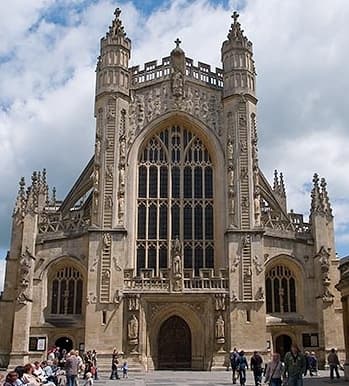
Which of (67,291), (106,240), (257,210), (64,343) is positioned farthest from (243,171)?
(64,343)

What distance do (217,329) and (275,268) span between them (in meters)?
5.87

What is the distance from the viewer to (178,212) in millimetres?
36062

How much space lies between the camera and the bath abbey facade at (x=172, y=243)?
3303cm

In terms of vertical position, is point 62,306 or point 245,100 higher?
point 245,100

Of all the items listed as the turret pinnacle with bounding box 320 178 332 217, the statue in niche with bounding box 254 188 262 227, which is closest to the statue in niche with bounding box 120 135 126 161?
the statue in niche with bounding box 254 188 262 227

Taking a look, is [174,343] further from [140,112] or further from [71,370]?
[71,370]

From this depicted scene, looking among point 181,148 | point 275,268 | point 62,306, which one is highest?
point 181,148

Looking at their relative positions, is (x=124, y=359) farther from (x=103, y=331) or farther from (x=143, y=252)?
(x=143, y=252)

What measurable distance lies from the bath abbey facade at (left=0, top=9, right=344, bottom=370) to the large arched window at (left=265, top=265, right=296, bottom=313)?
6 centimetres

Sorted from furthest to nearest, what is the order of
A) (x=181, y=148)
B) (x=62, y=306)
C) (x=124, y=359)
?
Answer: 1. (x=181, y=148)
2. (x=62, y=306)
3. (x=124, y=359)

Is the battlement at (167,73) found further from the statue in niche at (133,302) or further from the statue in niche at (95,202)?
the statue in niche at (133,302)

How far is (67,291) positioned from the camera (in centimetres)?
3491

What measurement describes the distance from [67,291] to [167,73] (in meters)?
15.7

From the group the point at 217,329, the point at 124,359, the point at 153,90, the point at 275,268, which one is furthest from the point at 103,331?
the point at 153,90
